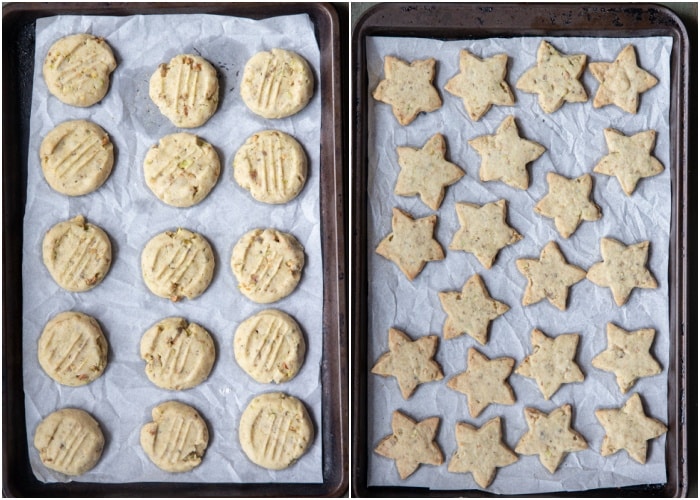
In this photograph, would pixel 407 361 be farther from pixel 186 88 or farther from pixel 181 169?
pixel 186 88

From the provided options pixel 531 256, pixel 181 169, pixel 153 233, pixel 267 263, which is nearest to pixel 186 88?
pixel 181 169

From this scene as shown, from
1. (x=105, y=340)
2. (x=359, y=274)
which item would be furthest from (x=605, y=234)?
(x=105, y=340)

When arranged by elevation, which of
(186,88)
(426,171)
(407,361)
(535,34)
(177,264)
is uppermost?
(535,34)

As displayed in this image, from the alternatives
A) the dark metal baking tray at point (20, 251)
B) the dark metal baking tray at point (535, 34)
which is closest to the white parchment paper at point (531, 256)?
the dark metal baking tray at point (535, 34)

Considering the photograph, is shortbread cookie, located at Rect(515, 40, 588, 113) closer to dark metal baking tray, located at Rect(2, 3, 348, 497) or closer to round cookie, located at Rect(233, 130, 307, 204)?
dark metal baking tray, located at Rect(2, 3, 348, 497)

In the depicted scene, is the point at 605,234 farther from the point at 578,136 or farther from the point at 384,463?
the point at 384,463

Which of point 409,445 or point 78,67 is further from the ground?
point 78,67
